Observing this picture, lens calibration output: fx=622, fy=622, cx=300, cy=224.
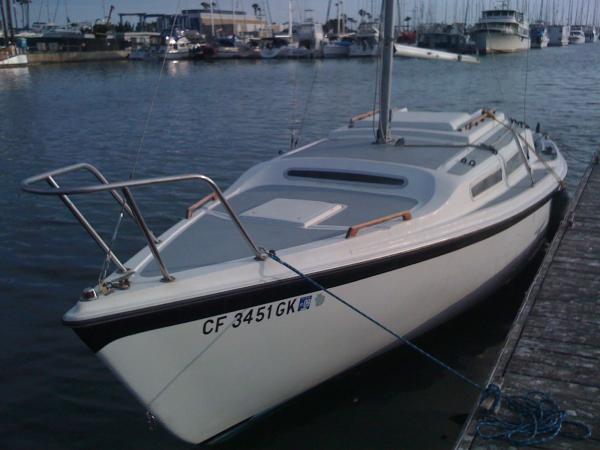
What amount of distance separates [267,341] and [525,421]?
2.12 metres

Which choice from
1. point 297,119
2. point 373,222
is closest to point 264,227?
point 373,222

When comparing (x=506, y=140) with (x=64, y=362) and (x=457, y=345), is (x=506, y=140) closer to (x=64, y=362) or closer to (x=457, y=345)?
(x=457, y=345)

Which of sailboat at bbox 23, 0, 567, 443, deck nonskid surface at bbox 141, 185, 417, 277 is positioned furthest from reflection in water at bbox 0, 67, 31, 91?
sailboat at bbox 23, 0, 567, 443

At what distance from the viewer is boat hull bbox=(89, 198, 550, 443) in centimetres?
486

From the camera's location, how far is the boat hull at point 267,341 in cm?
486

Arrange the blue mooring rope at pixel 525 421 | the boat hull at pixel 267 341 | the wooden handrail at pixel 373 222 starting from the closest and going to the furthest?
the blue mooring rope at pixel 525 421 → the boat hull at pixel 267 341 → the wooden handrail at pixel 373 222

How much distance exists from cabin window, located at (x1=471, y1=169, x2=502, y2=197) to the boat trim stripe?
1275mm

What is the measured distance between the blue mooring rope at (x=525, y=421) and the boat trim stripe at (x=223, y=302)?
1454 millimetres

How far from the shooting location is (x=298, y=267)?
17.4 ft

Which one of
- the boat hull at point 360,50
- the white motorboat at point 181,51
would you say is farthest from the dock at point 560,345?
the white motorboat at point 181,51

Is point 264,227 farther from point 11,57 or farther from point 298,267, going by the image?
point 11,57

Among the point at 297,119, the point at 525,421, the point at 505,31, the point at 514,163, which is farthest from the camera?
the point at 505,31

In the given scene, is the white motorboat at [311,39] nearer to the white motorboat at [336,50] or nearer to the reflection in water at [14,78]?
the white motorboat at [336,50]

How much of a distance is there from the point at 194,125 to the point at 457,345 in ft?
56.2
